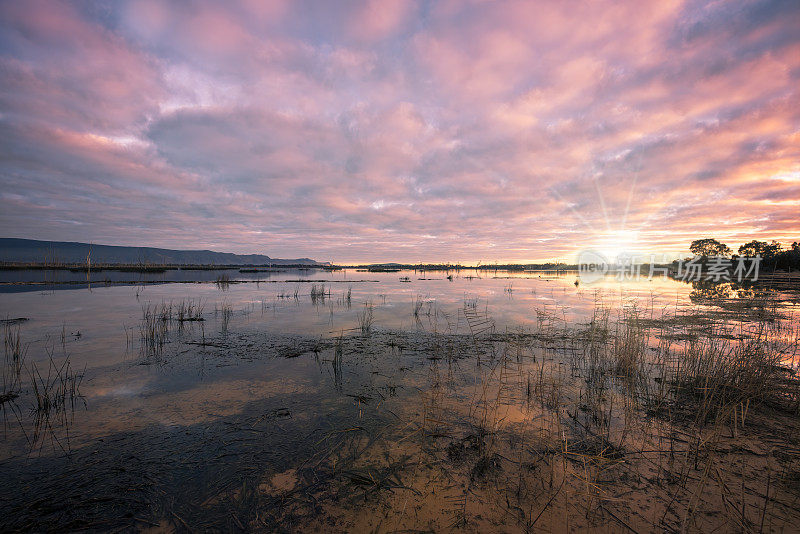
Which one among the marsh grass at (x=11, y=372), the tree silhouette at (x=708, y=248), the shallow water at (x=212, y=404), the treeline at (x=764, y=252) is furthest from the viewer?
the tree silhouette at (x=708, y=248)

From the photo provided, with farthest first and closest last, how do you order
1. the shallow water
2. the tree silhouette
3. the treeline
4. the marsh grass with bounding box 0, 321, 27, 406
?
the tree silhouette < the treeline < the marsh grass with bounding box 0, 321, 27, 406 < the shallow water

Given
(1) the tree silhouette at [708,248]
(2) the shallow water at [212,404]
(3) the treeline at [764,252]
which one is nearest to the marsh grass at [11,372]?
(2) the shallow water at [212,404]

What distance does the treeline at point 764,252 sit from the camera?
49219 mm

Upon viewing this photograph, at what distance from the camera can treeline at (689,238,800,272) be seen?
161 feet

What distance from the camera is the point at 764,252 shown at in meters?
64.8

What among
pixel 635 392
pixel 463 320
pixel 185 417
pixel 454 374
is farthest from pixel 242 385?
pixel 463 320

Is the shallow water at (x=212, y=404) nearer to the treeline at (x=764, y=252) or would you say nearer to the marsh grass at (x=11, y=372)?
the marsh grass at (x=11, y=372)

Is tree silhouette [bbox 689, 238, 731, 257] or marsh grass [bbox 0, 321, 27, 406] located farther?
tree silhouette [bbox 689, 238, 731, 257]

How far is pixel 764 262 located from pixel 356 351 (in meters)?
95.4

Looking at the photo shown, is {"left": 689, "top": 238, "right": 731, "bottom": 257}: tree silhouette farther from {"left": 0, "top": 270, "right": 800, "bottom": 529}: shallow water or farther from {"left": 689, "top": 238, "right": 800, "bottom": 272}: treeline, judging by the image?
{"left": 0, "top": 270, "right": 800, "bottom": 529}: shallow water

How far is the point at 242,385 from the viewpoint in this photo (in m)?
7.49

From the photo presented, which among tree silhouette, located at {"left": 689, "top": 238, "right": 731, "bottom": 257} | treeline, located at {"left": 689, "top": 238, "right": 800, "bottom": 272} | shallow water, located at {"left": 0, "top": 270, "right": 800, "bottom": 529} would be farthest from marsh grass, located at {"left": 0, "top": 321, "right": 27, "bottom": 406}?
tree silhouette, located at {"left": 689, "top": 238, "right": 731, "bottom": 257}

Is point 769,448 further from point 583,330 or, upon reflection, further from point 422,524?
point 583,330

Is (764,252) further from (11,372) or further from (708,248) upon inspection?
(11,372)
